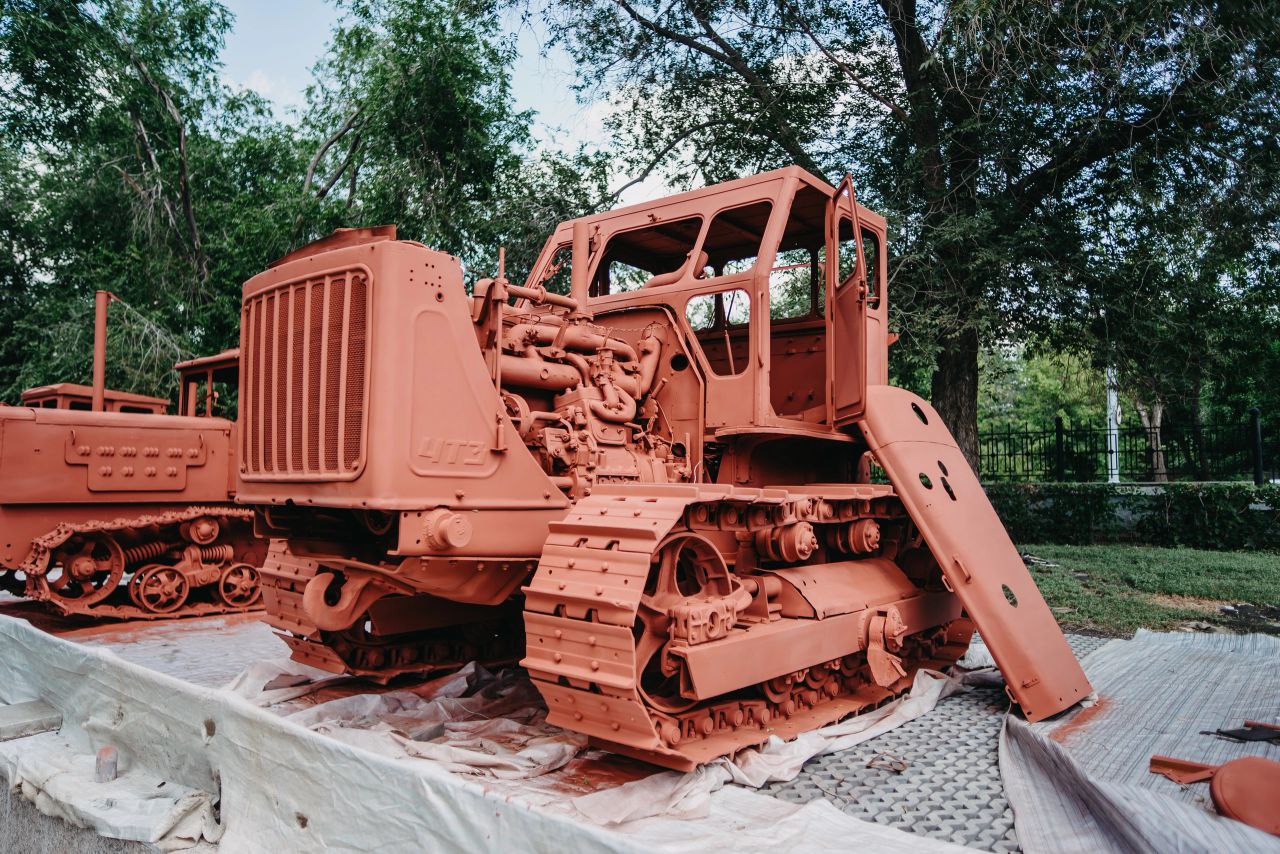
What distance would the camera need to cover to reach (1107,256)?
10.5m

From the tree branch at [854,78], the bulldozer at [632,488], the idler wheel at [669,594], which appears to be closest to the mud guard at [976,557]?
the bulldozer at [632,488]

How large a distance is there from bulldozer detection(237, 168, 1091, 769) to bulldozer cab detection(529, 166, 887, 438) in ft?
0.07

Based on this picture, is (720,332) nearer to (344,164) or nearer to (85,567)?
(85,567)

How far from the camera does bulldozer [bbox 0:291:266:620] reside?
835 centimetres

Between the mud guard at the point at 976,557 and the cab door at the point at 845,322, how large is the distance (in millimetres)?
176

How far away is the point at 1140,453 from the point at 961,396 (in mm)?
8004

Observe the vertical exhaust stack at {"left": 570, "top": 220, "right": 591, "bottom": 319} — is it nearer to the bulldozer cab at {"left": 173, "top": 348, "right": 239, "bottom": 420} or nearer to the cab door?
the cab door

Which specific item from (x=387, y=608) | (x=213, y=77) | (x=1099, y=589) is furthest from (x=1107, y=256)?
(x=213, y=77)

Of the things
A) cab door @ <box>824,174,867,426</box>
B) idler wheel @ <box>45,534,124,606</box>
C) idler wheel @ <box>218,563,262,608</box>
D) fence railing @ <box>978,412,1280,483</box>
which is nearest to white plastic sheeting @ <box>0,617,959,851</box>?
cab door @ <box>824,174,867,426</box>

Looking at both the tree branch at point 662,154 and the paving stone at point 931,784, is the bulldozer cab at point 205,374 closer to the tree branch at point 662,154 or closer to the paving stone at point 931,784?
the tree branch at point 662,154

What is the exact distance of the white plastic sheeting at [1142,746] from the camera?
3352mm

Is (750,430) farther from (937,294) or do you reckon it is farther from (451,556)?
(937,294)

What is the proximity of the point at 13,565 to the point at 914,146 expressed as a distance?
35.9 ft

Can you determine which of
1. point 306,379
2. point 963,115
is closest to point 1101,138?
point 963,115
